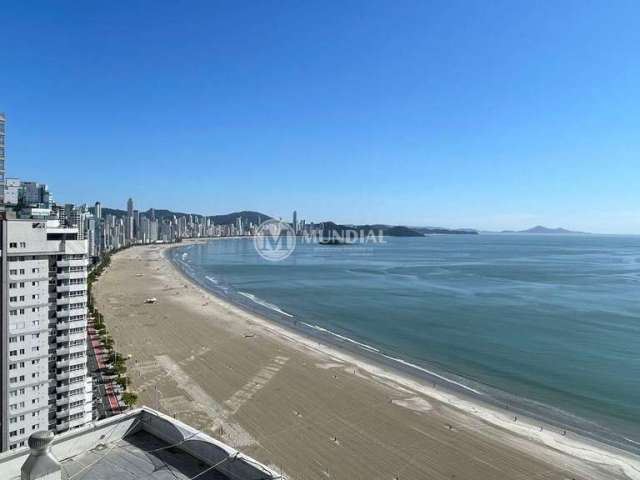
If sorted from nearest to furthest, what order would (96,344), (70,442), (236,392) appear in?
(70,442) < (236,392) < (96,344)

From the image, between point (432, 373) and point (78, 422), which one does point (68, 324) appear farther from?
point (432, 373)

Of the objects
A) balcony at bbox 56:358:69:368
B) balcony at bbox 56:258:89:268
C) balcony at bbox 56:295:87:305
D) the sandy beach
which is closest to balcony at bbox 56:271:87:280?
balcony at bbox 56:258:89:268

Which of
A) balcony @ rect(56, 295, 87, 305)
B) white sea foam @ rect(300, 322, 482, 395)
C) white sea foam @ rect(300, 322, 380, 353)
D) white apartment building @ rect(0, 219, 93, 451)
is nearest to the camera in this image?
white apartment building @ rect(0, 219, 93, 451)

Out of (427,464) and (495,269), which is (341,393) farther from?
(495,269)

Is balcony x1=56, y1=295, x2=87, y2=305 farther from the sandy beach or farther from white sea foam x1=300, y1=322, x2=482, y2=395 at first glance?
white sea foam x1=300, y1=322, x2=482, y2=395

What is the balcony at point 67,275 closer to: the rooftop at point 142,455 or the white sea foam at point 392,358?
the rooftop at point 142,455

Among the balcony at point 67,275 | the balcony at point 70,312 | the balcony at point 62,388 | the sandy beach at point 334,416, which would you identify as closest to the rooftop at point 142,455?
the sandy beach at point 334,416

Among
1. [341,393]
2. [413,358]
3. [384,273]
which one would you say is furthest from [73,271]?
[384,273]
